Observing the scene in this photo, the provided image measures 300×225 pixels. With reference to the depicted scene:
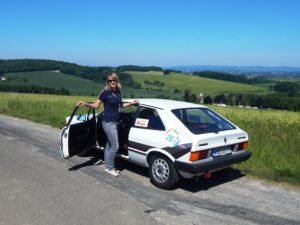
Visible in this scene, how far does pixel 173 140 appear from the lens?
6.35 m

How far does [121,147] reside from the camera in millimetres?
7535

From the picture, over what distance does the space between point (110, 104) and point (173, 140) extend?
152 centimetres

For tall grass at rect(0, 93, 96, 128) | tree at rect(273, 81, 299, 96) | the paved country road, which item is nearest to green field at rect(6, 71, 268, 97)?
tree at rect(273, 81, 299, 96)

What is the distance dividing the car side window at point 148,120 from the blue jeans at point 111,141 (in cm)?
42

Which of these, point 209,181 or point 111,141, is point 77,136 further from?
point 209,181

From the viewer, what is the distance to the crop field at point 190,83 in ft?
225

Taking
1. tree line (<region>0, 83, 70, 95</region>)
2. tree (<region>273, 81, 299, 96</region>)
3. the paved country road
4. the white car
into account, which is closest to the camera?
the paved country road

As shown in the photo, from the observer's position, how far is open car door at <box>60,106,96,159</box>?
764 cm

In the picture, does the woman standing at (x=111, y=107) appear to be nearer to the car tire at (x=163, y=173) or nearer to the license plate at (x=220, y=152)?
the car tire at (x=163, y=173)

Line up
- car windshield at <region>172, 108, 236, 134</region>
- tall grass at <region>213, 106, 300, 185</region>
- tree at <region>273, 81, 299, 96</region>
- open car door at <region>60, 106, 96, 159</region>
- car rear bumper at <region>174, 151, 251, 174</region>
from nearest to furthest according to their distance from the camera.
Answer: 1. car rear bumper at <region>174, 151, 251, 174</region>
2. car windshield at <region>172, 108, 236, 134</region>
3. tall grass at <region>213, 106, 300, 185</region>
4. open car door at <region>60, 106, 96, 159</region>
5. tree at <region>273, 81, 299, 96</region>

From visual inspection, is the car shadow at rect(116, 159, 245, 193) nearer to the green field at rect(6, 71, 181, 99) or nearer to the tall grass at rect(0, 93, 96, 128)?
the tall grass at rect(0, 93, 96, 128)

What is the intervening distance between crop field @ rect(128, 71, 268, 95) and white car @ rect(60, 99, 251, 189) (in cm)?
5976

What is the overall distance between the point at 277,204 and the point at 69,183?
3.44 metres

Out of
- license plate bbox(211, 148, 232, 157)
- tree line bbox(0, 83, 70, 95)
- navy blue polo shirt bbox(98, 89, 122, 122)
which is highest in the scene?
navy blue polo shirt bbox(98, 89, 122, 122)
